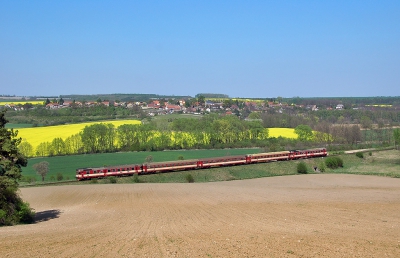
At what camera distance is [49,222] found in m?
Result: 25.2

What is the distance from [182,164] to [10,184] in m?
31.6

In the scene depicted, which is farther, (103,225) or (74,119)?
(74,119)

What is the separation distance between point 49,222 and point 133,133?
59074 mm

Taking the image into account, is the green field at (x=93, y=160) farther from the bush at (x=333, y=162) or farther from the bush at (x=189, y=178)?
the bush at (x=333, y=162)

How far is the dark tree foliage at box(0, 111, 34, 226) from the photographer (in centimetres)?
2440

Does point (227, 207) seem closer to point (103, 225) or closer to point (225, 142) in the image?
point (103, 225)

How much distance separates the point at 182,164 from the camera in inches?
2152

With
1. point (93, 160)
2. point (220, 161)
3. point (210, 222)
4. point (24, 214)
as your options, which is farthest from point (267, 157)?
point (24, 214)

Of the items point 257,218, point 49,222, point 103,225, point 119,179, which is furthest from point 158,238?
point 119,179

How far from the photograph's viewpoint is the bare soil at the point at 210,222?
50.5 feet

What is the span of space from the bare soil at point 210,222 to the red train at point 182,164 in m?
7.16

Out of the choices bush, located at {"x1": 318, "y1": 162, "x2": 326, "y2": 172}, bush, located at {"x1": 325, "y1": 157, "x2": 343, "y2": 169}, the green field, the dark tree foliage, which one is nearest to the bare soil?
the dark tree foliage

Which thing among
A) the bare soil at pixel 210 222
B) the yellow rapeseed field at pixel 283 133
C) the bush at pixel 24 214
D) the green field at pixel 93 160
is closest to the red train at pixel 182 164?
the green field at pixel 93 160

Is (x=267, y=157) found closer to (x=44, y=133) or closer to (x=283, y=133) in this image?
(x=283, y=133)
